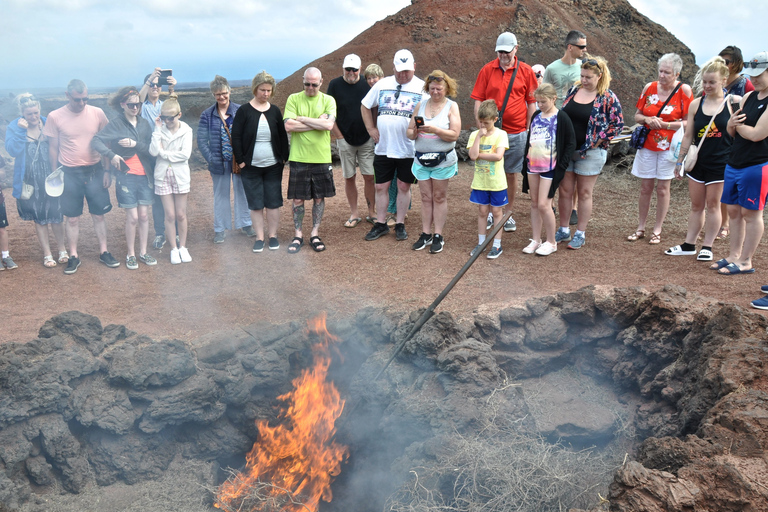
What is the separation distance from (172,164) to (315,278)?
204 cm

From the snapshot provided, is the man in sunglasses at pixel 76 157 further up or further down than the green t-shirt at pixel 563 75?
further down

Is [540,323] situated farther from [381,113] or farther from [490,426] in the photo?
[381,113]

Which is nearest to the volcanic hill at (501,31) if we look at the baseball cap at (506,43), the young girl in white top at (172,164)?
the baseball cap at (506,43)

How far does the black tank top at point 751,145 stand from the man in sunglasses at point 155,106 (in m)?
5.87

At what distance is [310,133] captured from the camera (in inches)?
275

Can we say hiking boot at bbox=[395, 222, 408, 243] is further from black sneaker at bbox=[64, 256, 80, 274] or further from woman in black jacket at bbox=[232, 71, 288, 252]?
black sneaker at bbox=[64, 256, 80, 274]

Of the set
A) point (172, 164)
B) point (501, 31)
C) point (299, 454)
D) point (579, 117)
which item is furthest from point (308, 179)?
point (501, 31)

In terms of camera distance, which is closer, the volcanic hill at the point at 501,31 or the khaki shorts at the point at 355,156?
the khaki shorts at the point at 355,156

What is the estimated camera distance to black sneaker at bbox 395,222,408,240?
24.4ft

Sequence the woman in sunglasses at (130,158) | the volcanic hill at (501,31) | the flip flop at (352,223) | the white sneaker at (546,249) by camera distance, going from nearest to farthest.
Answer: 1. the woman in sunglasses at (130,158)
2. the white sneaker at (546,249)
3. the flip flop at (352,223)
4. the volcanic hill at (501,31)

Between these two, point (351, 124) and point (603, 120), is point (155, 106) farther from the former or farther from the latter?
point (603, 120)

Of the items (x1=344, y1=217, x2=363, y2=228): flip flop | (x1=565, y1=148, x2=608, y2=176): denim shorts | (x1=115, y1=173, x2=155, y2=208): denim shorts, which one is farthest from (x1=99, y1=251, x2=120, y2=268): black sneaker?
(x1=565, y1=148, x2=608, y2=176): denim shorts

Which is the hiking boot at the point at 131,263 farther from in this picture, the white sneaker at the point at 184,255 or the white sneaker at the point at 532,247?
the white sneaker at the point at 532,247

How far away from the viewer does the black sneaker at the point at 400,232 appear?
745cm
